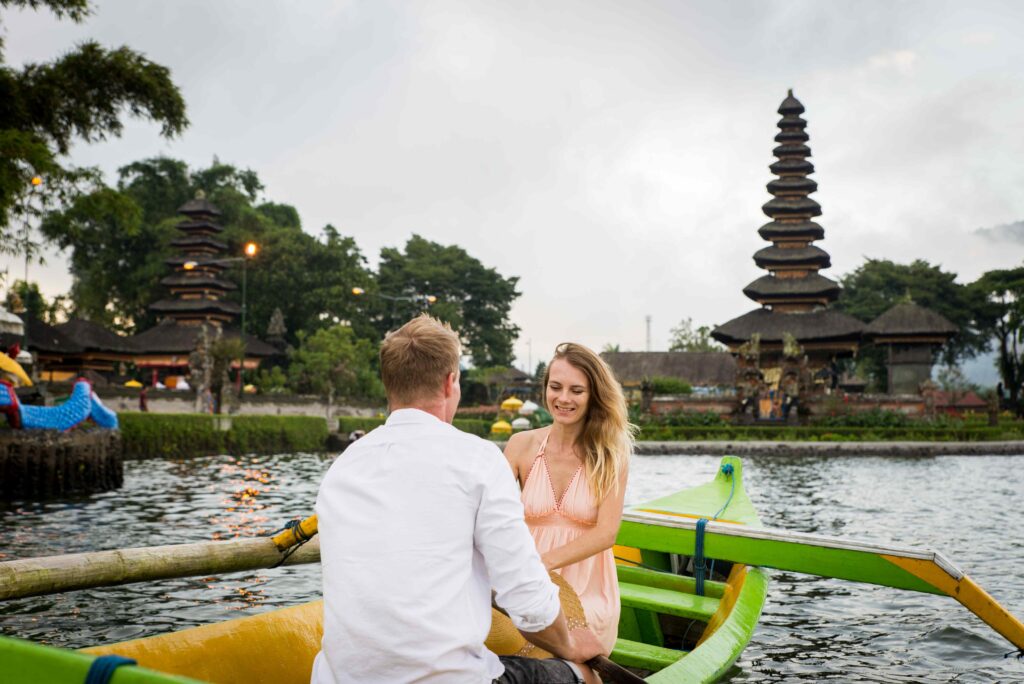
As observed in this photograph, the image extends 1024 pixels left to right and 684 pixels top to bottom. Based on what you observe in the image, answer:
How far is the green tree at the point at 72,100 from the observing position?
17.9m

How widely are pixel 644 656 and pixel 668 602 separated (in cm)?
75

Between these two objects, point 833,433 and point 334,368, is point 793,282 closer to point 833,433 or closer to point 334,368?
point 833,433

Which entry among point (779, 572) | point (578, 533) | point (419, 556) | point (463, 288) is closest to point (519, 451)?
point (578, 533)

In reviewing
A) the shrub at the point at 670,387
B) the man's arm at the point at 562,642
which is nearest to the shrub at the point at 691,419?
the shrub at the point at 670,387

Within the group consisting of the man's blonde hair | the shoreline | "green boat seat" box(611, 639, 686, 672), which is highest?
the man's blonde hair

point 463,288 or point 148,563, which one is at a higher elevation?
point 463,288

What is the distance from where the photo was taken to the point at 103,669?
175 cm

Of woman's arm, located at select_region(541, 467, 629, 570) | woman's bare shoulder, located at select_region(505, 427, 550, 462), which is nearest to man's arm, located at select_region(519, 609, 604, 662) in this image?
woman's arm, located at select_region(541, 467, 629, 570)

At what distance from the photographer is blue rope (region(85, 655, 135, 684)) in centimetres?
174

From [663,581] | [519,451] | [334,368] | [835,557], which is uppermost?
[334,368]

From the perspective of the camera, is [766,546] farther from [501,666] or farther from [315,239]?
[315,239]

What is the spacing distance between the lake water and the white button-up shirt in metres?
4.64

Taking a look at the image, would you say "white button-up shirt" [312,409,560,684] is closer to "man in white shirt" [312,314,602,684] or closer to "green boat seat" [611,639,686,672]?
"man in white shirt" [312,314,602,684]

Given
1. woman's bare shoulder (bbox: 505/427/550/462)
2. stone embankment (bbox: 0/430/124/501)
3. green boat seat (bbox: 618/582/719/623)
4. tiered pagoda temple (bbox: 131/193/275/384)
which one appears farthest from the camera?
tiered pagoda temple (bbox: 131/193/275/384)
